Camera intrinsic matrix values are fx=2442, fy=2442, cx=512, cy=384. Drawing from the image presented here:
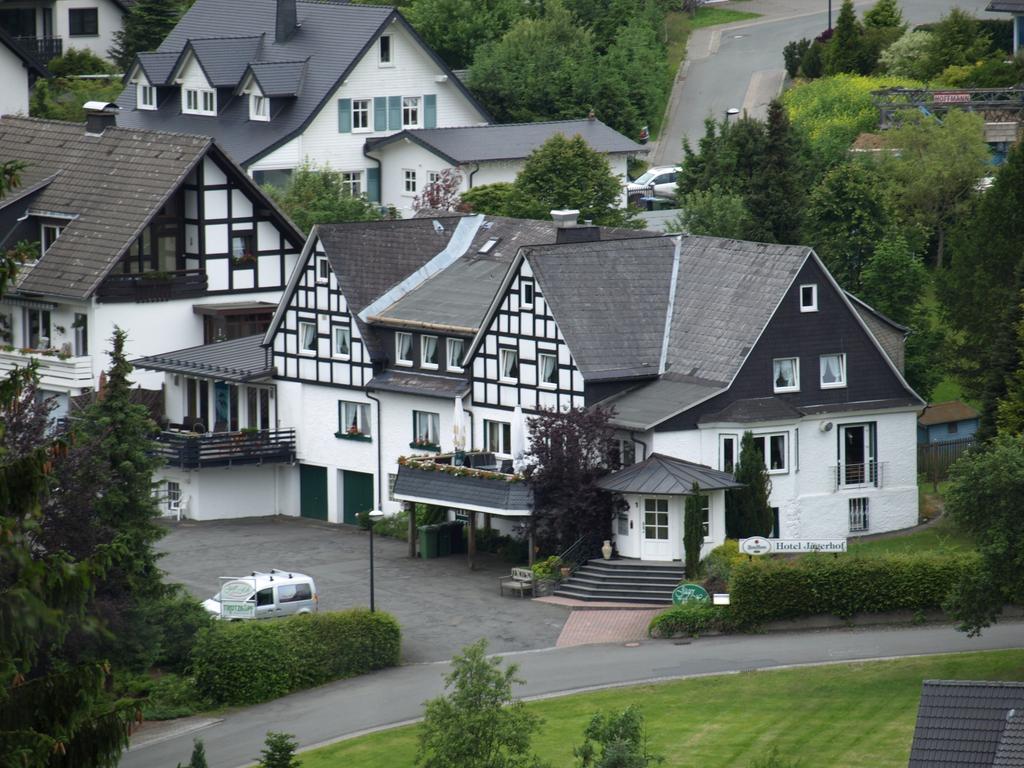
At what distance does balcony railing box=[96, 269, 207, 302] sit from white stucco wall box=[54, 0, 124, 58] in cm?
4838

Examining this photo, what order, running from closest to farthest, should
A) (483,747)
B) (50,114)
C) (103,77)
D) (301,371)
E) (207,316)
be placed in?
(483,747) → (301,371) → (207,316) → (50,114) → (103,77)

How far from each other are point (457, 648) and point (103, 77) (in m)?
65.8

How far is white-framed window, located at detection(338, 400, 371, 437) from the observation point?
228 ft

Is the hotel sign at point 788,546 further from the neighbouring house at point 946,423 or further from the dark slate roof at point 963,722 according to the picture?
the dark slate roof at point 963,722

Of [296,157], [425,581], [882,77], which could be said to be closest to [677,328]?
[425,581]

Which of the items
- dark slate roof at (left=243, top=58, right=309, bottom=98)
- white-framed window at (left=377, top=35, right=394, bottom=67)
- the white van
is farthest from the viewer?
white-framed window at (left=377, top=35, right=394, bottom=67)

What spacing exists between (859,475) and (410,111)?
45.0 meters

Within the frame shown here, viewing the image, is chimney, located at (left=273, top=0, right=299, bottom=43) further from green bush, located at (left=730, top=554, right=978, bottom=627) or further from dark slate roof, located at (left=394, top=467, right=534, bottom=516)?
green bush, located at (left=730, top=554, right=978, bottom=627)

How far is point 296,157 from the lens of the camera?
326ft

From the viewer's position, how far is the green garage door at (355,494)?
228ft

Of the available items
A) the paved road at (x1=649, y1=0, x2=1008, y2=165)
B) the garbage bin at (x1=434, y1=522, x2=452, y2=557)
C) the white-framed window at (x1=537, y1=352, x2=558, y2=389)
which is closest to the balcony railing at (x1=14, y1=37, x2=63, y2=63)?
the paved road at (x1=649, y1=0, x2=1008, y2=165)

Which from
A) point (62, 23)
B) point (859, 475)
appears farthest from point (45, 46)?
point (859, 475)

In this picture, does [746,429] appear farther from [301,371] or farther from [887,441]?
[301,371]

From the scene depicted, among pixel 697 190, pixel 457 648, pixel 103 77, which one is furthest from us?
pixel 103 77
